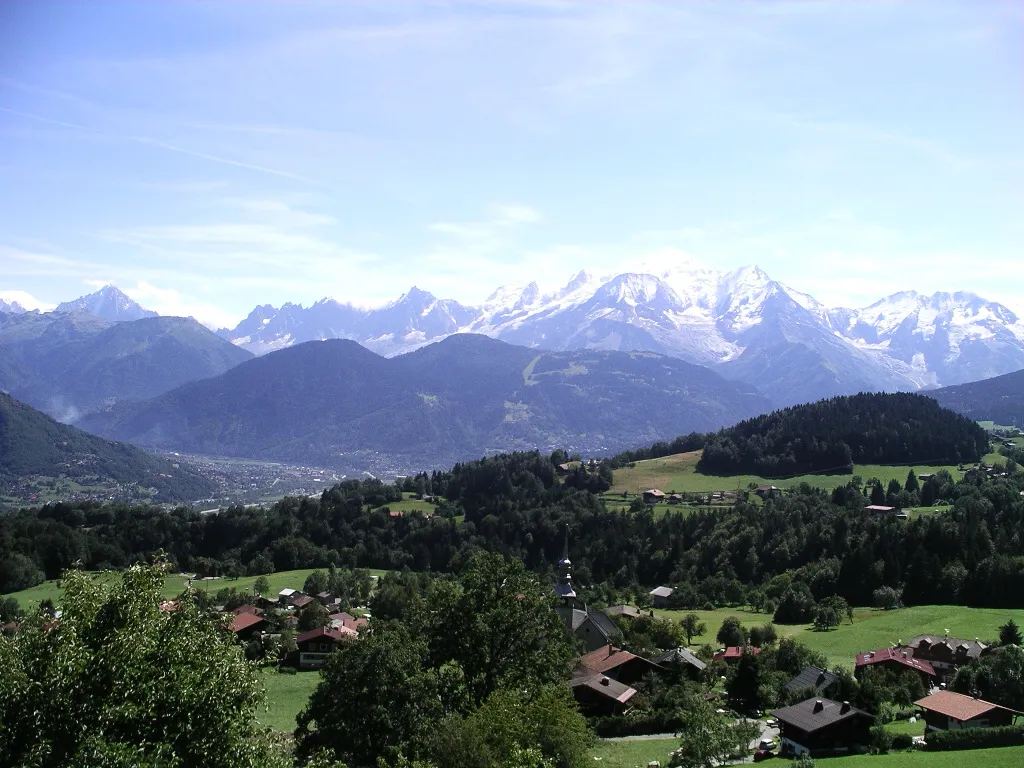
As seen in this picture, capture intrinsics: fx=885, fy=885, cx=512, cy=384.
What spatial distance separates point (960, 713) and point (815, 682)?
862 cm

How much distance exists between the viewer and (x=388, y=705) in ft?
96.9

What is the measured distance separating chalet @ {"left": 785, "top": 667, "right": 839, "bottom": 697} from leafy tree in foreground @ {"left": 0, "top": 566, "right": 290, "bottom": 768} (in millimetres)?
33600

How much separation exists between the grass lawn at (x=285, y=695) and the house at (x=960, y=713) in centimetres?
2838

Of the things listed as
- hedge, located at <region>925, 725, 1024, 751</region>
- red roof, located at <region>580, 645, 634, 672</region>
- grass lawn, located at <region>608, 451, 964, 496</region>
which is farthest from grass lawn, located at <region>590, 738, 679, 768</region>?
grass lawn, located at <region>608, 451, 964, 496</region>

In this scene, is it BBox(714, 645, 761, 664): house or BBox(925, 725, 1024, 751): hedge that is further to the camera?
BBox(714, 645, 761, 664): house

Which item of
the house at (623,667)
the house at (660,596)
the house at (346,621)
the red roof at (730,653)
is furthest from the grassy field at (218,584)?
the red roof at (730,653)

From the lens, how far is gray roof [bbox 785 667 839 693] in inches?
1747

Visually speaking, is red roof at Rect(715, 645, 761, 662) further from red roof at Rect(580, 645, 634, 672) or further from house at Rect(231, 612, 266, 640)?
house at Rect(231, 612, 266, 640)

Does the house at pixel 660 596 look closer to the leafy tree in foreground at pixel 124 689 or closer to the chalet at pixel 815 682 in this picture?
the chalet at pixel 815 682

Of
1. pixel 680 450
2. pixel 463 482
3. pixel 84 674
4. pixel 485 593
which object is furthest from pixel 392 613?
pixel 680 450

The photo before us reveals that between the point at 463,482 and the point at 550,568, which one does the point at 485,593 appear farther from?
the point at 463,482

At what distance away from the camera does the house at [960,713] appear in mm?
37156

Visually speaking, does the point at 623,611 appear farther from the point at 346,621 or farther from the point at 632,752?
the point at 632,752

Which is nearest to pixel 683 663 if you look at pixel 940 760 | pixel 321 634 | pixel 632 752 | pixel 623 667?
pixel 623 667
